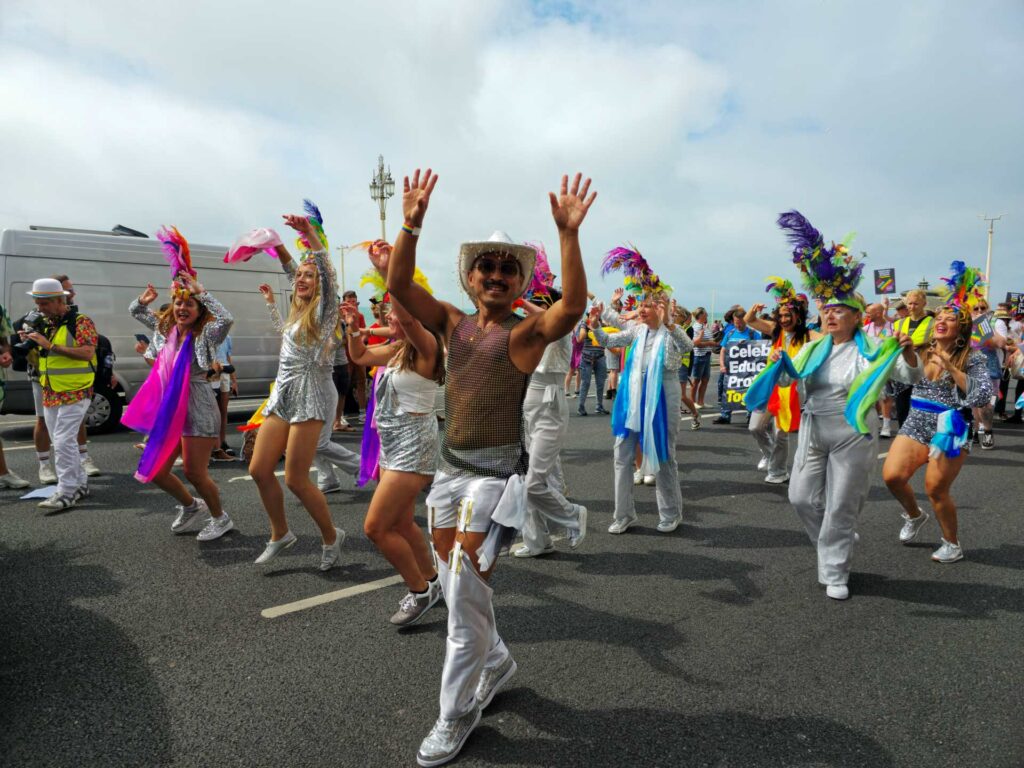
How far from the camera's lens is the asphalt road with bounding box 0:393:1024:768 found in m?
2.45

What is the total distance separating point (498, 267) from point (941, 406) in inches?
145

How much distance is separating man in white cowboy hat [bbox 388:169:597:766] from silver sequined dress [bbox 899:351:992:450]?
3.35 metres

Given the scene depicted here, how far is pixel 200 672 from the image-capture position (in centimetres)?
297

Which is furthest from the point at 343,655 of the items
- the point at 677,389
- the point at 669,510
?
the point at 677,389

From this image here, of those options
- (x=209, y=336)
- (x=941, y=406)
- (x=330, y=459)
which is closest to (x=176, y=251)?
(x=209, y=336)

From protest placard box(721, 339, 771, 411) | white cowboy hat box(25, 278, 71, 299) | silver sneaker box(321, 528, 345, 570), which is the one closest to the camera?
silver sneaker box(321, 528, 345, 570)

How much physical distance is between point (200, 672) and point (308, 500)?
1.24 m

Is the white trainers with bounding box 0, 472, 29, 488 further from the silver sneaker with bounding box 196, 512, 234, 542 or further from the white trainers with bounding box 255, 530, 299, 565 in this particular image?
the white trainers with bounding box 255, 530, 299, 565

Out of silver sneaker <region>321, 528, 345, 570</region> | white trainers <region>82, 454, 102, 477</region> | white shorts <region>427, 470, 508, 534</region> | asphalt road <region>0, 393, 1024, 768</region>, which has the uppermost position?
white shorts <region>427, 470, 508, 534</region>

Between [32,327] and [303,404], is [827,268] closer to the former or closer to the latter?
[303,404]

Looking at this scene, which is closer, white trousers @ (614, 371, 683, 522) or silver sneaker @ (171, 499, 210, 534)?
silver sneaker @ (171, 499, 210, 534)

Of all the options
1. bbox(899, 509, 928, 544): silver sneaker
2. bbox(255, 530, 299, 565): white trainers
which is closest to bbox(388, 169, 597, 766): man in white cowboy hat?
bbox(255, 530, 299, 565): white trainers

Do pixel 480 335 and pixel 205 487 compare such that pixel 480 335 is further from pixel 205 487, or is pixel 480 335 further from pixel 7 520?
pixel 7 520

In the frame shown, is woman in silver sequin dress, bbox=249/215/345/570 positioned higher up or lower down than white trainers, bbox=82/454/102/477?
higher up
